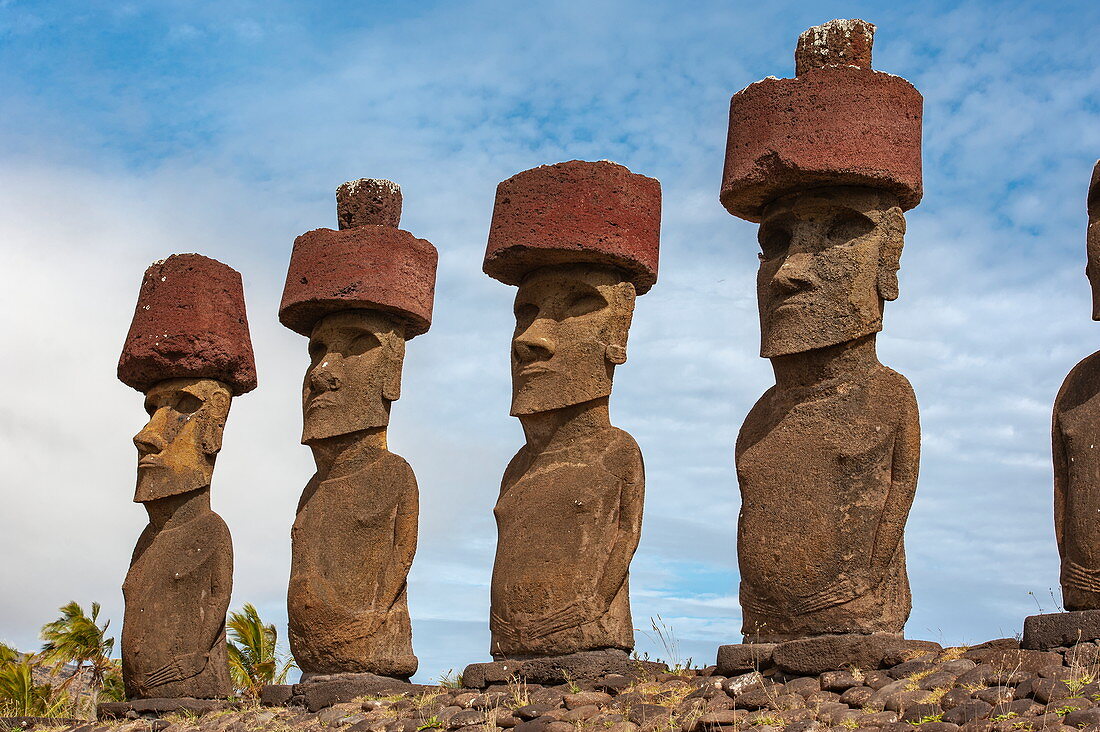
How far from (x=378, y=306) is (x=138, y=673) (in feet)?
13.0

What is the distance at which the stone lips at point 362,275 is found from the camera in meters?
12.3

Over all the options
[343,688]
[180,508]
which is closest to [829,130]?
[343,688]

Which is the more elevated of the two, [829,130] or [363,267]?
[363,267]

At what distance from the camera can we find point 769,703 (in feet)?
27.9

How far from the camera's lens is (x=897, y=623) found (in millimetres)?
9188

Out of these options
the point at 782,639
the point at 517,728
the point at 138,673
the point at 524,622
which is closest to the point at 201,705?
the point at 138,673

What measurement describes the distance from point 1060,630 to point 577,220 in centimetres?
458

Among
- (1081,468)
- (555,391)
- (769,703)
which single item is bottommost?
(769,703)

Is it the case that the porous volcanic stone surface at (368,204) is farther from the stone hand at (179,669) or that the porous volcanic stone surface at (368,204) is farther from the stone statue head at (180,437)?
the stone hand at (179,669)

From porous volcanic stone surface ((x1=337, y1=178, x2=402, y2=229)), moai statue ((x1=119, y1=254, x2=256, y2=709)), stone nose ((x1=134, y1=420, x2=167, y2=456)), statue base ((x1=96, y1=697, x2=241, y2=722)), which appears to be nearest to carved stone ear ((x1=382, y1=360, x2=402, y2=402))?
porous volcanic stone surface ((x1=337, y1=178, x2=402, y2=229))

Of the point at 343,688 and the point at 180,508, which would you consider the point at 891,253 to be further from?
the point at 180,508

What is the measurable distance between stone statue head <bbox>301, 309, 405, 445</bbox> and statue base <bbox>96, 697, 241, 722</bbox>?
7.89ft

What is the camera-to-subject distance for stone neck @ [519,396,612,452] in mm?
10781

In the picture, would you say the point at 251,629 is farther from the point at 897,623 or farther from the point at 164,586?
the point at 897,623
